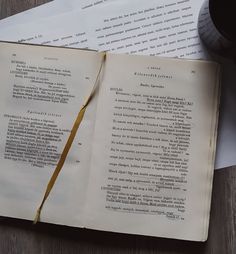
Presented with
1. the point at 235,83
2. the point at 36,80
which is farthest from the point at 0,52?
the point at 235,83

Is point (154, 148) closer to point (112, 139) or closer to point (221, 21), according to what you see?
point (112, 139)

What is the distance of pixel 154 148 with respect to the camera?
59 cm

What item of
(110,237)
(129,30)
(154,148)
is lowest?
(110,237)

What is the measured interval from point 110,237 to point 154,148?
0.44 feet

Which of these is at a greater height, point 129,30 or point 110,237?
point 129,30

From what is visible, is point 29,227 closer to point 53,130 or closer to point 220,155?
point 53,130

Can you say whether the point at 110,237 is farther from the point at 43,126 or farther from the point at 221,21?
the point at 221,21

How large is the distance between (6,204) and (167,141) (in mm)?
235

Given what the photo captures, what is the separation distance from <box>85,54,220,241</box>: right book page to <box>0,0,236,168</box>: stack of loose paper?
19mm

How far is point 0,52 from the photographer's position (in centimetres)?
61

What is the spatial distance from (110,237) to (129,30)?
0.28 m

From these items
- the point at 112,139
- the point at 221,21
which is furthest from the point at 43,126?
the point at 221,21

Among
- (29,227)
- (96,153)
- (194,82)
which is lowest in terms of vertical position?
(29,227)

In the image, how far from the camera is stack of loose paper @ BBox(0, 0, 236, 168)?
59cm
